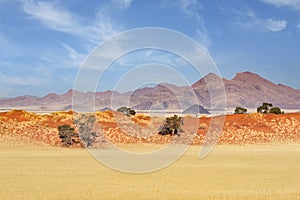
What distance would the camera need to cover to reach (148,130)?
67.4 m

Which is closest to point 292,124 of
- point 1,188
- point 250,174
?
point 250,174

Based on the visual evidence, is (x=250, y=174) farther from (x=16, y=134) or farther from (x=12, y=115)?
(x=12, y=115)

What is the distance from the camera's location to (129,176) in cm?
2503

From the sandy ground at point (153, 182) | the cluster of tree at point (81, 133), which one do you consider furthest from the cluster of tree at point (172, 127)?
the sandy ground at point (153, 182)

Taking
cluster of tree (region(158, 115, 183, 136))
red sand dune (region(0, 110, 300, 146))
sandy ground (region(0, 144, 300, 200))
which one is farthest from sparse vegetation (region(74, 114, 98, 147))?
sandy ground (region(0, 144, 300, 200))

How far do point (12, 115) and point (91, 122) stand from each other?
3004 centimetres

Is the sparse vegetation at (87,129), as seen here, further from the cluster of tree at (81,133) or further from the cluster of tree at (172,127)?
the cluster of tree at (172,127)

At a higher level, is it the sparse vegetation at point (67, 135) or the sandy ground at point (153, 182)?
the sparse vegetation at point (67, 135)

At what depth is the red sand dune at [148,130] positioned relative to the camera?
6012cm

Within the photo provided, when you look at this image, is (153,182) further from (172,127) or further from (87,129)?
(172,127)

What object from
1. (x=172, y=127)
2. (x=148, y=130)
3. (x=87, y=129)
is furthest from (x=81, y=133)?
(x=172, y=127)

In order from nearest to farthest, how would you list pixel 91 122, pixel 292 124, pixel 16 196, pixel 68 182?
pixel 16 196, pixel 68 182, pixel 91 122, pixel 292 124

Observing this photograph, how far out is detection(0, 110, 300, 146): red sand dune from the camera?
60125 mm

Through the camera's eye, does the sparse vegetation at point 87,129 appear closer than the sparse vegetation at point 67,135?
No
